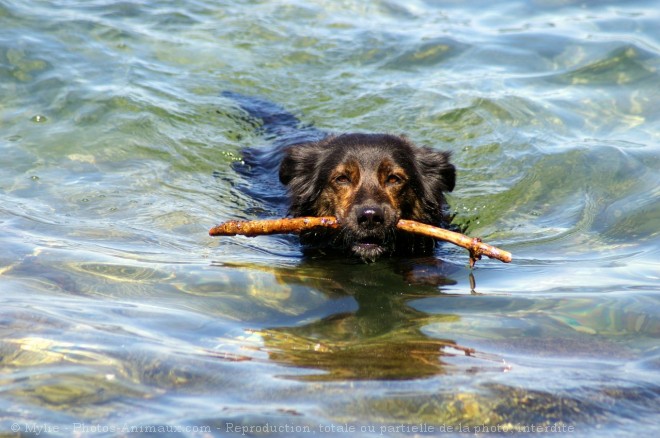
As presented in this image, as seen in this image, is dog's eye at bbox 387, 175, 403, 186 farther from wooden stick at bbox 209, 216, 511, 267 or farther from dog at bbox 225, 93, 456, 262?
wooden stick at bbox 209, 216, 511, 267

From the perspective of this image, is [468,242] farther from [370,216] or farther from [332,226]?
[332,226]

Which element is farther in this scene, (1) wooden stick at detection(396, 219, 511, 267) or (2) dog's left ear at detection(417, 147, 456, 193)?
(2) dog's left ear at detection(417, 147, 456, 193)

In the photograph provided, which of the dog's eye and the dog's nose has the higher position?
the dog's eye

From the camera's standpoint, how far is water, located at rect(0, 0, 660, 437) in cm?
313

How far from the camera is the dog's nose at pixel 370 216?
5301 millimetres

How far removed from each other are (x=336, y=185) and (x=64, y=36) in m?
5.23

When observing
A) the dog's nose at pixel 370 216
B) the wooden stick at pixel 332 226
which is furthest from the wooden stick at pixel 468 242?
the dog's nose at pixel 370 216

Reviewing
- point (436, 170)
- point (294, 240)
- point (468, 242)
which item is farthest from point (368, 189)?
point (468, 242)

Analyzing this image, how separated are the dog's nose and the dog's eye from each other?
551 mm

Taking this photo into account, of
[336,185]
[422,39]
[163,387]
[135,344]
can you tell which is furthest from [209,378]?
[422,39]

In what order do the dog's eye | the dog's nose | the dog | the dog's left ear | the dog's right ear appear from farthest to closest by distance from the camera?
the dog's left ear
the dog's right ear
the dog's eye
the dog
the dog's nose

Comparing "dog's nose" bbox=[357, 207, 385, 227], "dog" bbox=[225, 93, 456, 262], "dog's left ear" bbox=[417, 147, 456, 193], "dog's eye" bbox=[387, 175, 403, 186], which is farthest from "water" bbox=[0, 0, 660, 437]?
"dog's eye" bbox=[387, 175, 403, 186]

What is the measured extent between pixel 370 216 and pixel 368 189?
440 millimetres

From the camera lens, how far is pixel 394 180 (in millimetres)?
5863
